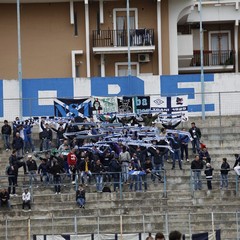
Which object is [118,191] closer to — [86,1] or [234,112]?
[234,112]

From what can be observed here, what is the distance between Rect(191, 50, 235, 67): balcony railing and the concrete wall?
29.6ft

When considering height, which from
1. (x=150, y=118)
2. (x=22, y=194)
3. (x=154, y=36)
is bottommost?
(x=22, y=194)

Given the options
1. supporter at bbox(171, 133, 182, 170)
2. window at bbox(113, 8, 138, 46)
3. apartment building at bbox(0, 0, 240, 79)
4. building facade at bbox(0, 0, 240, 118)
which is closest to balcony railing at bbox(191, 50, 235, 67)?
building facade at bbox(0, 0, 240, 118)

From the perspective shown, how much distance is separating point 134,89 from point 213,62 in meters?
11.2

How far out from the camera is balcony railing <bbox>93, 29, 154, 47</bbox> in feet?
185

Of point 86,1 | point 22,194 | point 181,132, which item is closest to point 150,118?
point 181,132

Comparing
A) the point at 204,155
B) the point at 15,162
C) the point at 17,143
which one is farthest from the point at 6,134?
the point at 204,155

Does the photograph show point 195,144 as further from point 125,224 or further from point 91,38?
point 91,38

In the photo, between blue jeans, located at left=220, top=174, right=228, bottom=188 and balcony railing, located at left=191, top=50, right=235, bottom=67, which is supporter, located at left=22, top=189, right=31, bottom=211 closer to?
blue jeans, located at left=220, top=174, right=228, bottom=188

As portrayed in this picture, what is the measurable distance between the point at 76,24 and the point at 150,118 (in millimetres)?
12229

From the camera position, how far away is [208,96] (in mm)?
50562

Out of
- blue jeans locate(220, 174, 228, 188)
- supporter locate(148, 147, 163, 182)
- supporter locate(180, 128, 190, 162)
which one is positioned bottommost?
blue jeans locate(220, 174, 228, 188)

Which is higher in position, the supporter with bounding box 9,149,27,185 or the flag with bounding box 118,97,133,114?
the flag with bounding box 118,97,133,114

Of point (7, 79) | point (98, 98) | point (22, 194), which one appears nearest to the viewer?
point (22, 194)
